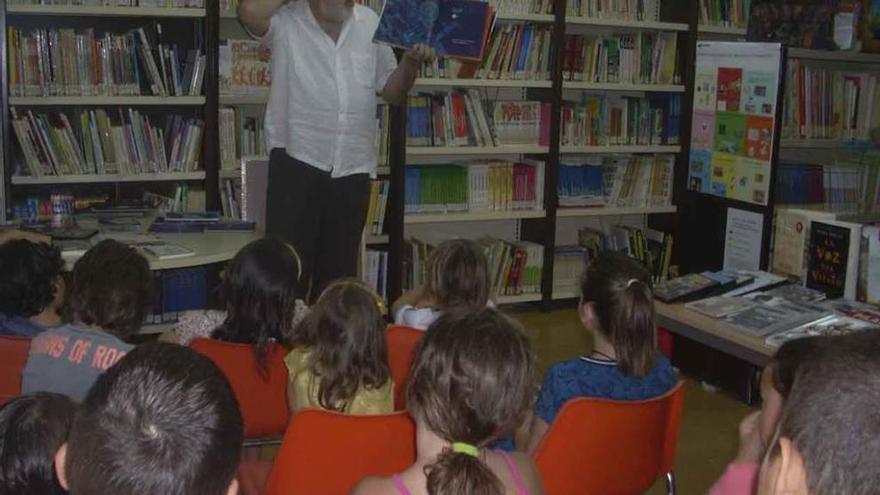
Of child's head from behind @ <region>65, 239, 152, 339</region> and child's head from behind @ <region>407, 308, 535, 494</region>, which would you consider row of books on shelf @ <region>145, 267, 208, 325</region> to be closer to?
child's head from behind @ <region>65, 239, 152, 339</region>

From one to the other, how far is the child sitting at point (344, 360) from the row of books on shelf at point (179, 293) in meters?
2.31

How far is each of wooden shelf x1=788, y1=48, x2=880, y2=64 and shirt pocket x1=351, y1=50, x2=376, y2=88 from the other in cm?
204

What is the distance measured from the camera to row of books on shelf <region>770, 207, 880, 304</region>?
11.4 ft

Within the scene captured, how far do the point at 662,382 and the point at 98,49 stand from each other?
3.03 meters

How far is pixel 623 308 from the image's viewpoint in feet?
8.38

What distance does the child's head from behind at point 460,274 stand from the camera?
3039 mm

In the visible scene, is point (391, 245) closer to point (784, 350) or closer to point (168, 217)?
point (168, 217)

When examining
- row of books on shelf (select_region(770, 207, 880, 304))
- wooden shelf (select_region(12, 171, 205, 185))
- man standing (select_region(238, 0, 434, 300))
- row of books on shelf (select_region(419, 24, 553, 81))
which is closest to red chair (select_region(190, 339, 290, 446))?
Result: man standing (select_region(238, 0, 434, 300))

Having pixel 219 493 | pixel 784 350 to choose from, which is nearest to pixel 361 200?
pixel 784 350

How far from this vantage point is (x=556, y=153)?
5453mm

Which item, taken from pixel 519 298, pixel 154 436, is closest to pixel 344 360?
pixel 154 436

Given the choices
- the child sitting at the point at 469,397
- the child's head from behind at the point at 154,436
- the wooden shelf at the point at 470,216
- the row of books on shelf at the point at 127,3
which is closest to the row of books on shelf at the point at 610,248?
the wooden shelf at the point at 470,216

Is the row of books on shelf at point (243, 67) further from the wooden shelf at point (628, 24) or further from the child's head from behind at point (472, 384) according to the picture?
the child's head from behind at point (472, 384)

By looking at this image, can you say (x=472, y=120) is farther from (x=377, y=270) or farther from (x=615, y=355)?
(x=615, y=355)
